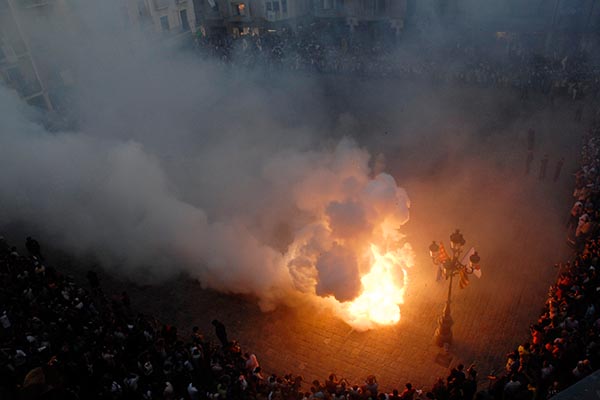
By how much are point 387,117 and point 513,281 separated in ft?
32.9

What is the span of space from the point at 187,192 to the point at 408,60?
46.2 feet

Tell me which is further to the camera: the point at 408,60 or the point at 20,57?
the point at 408,60

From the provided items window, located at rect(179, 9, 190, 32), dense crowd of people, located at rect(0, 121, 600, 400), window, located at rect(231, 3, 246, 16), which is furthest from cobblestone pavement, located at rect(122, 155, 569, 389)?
window, located at rect(231, 3, 246, 16)

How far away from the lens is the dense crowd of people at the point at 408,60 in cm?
1844

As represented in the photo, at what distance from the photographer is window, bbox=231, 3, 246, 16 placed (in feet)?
95.0

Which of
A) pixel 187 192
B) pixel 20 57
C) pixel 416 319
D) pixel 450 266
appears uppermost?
pixel 20 57

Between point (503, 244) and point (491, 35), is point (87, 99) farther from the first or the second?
point (491, 35)

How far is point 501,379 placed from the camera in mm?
6910

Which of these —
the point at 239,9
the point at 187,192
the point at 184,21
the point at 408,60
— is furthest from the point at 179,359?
→ the point at 239,9

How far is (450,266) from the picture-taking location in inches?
297

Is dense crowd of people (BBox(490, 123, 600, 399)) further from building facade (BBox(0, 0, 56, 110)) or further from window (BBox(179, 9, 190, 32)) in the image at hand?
window (BBox(179, 9, 190, 32))

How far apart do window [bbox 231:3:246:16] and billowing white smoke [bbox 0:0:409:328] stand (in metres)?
13.4

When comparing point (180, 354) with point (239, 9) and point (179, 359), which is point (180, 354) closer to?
point (179, 359)

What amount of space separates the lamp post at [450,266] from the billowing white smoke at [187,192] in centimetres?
138
